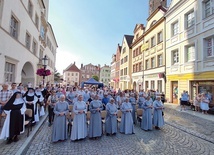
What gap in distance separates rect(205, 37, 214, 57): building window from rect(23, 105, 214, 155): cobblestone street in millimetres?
8294

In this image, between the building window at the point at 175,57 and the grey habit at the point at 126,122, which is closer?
the grey habit at the point at 126,122

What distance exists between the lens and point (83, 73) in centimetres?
9306

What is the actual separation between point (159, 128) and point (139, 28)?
25.6m

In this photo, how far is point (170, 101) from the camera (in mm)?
17672

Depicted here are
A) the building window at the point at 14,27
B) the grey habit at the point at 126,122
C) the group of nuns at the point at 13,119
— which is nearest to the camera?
the group of nuns at the point at 13,119

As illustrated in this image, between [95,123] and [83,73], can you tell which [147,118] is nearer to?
[95,123]

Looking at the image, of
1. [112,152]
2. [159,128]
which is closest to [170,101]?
[159,128]

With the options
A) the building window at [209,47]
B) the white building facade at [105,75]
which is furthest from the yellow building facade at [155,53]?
the white building facade at [105,75]

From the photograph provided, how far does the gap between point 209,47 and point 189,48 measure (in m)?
2.57

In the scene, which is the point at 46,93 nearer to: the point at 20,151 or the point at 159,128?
the point at 20,151

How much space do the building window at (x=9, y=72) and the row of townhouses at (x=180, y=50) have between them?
1624cm

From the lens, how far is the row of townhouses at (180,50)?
1279cm

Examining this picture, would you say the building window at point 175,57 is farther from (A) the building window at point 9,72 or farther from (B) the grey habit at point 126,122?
(A) the building window at point 9,72

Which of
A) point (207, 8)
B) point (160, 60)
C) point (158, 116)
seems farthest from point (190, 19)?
point (158, 116)
